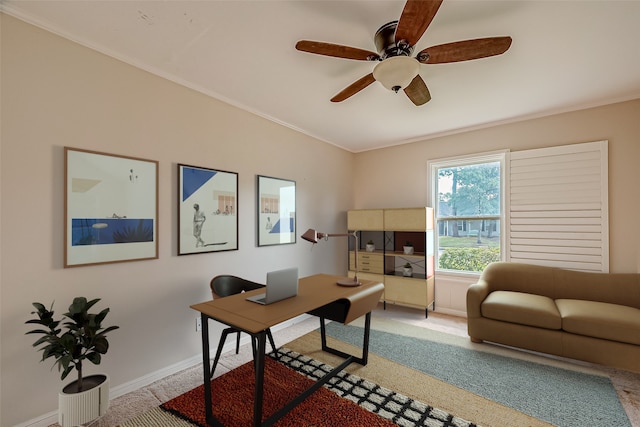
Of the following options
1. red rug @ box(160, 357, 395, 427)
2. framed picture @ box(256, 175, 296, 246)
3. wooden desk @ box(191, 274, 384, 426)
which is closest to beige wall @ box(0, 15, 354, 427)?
framed picture @ box(256, 175, 296, 246)

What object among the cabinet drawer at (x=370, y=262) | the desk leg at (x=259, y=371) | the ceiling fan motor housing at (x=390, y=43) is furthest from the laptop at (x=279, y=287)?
the cabinet drawer at (x=370, y=262)

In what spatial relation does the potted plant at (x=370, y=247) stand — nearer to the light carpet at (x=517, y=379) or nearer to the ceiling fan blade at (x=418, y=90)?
the light carpet at (x=517, y=379)

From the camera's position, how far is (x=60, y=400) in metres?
1.57

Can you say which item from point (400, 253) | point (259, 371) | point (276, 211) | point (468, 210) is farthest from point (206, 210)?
point (468, 210)

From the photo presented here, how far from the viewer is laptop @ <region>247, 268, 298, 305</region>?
1.82 meters

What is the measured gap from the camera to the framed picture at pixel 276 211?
3.15 meters

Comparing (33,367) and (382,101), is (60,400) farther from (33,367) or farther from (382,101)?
(382,101)

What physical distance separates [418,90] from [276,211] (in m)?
2.05

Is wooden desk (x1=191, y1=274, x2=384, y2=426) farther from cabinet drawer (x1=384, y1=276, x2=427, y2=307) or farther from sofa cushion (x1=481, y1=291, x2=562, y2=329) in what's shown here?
cabinet drawer (x1=384, y1=276, x2=427, y2=307)

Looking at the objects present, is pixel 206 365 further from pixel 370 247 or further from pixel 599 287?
pixel 599 287

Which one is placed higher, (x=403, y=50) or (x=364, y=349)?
(x=403, y=50)

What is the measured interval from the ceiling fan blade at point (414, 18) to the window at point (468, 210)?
275 centimetres

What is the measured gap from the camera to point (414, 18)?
53.2 inches

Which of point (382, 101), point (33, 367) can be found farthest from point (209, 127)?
point (33, 367)
